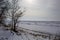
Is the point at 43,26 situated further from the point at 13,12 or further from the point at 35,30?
the point at 13,12

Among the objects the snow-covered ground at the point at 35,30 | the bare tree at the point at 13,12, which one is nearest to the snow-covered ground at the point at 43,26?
the snow-covered ground at the point at 35,30

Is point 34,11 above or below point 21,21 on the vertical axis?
above

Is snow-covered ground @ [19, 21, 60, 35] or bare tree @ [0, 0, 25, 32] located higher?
bare tree @ [0, 0, 25, 32]

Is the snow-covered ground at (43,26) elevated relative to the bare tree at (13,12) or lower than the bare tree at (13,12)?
lower

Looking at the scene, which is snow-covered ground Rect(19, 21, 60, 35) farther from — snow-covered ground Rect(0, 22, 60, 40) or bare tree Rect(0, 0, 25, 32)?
bare tree Rect(0, 0, 25, 32)

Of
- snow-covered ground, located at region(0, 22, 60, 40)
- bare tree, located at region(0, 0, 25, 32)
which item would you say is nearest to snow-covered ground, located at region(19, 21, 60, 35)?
snow-covered ground, located at region(0, 22, 60, 40)

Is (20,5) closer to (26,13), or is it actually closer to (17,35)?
(26,13)

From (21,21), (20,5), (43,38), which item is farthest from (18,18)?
(43,38)

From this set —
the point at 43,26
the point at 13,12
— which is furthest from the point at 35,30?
the point at 13,12

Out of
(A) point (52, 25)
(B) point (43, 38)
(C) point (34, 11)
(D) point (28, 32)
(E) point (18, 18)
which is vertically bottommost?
(B) point (43, 38)

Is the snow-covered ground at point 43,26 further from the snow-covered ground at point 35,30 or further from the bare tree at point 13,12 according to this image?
the bare tree at point 13,12

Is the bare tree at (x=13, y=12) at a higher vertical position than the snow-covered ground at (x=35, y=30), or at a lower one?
higher

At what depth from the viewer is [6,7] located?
5.38 feet

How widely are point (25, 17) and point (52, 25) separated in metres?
0.48
